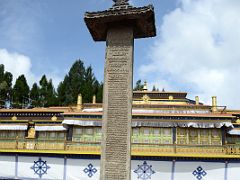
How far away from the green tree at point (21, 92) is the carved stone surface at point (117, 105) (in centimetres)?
3590

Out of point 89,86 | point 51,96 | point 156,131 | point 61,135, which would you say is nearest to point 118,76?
point 156,131

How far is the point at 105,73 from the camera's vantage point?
820 centimetres

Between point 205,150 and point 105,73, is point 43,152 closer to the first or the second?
point 205,150

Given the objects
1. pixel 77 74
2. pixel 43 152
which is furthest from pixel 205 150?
pixel 77 74

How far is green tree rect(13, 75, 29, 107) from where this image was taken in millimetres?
41844

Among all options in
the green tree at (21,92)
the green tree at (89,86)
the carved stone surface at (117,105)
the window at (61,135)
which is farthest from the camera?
the green tree at (21,92)

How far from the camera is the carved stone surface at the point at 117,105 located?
7.59m

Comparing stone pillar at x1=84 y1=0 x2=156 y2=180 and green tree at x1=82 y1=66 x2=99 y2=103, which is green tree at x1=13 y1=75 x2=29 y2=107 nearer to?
green tree at x1=82 y1=66 x2=99 y2=103

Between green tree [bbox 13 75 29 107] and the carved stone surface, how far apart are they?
35904 millimetres

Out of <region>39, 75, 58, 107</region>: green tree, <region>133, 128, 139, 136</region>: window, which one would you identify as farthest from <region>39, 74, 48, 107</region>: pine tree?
<region>133, 128, 139, 136</region>: window

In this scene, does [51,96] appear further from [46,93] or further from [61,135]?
[61,135]

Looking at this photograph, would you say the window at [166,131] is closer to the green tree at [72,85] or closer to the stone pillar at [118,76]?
the stone pillar at [118,76]

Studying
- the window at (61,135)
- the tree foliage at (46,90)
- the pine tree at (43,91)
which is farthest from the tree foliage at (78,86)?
the window at (61,135)

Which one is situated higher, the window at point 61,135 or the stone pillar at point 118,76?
the stone pillar at point 118,76
